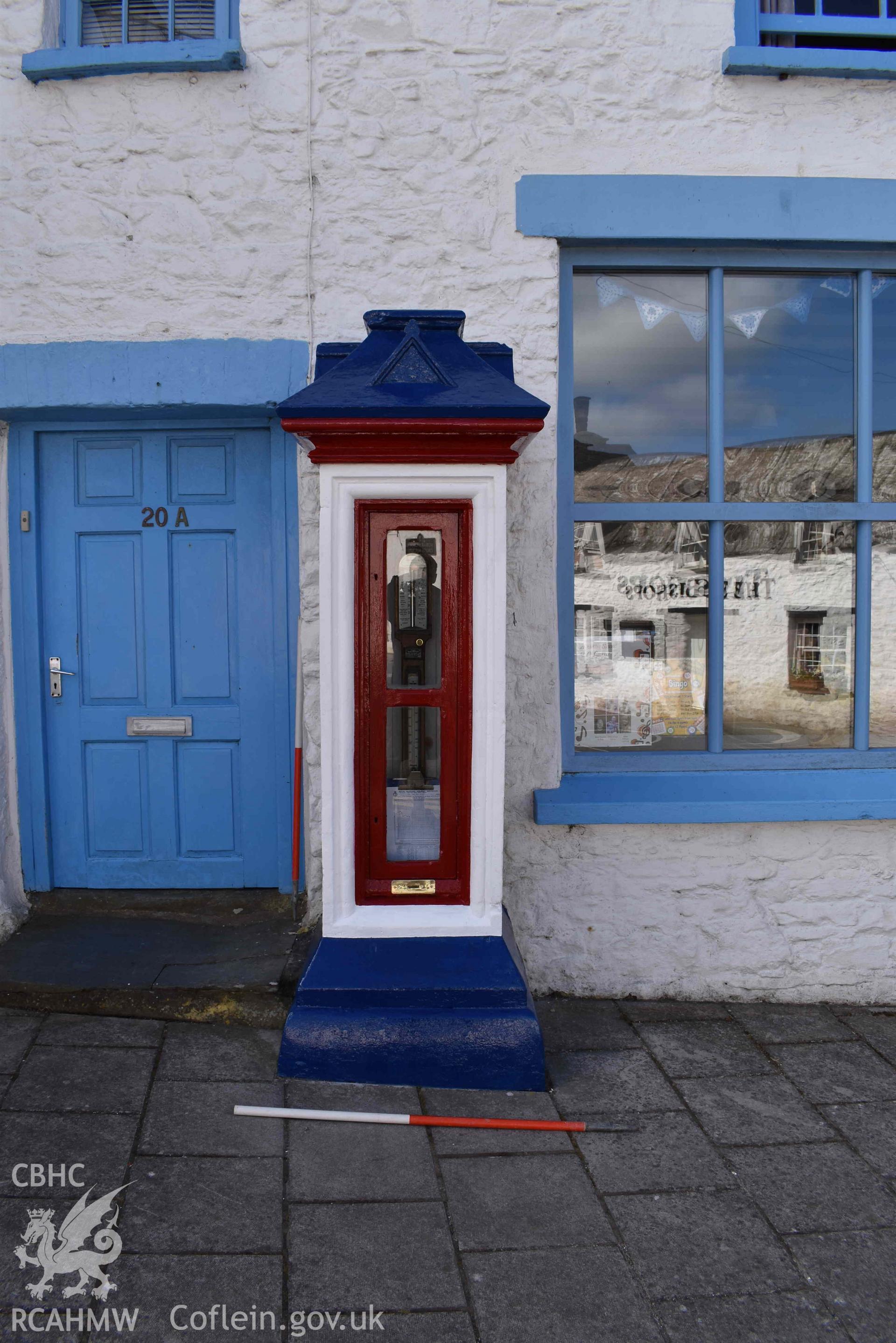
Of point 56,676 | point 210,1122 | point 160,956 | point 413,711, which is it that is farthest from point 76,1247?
point 56,676

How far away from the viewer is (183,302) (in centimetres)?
381

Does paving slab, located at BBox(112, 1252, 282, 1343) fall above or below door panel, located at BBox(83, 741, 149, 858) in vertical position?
below

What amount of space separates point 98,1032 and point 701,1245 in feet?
7.29

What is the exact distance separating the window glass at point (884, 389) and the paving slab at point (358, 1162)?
10.8 feet

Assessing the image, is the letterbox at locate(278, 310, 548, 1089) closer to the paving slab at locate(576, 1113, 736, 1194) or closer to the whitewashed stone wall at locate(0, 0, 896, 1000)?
the paving slab at locate(576, 1113, 736, 1194)

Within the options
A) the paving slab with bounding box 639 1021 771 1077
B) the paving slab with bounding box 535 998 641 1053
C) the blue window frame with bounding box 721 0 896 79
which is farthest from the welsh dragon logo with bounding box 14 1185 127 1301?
the blue window frame with bounding box 721 0 896 79

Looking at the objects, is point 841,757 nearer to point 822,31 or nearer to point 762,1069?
point 762,1069

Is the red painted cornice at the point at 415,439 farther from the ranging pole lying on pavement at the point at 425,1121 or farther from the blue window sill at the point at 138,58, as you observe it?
the ranging pole lying on pavement at the point at 425,1121

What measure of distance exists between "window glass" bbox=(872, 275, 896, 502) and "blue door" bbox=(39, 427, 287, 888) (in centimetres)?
273

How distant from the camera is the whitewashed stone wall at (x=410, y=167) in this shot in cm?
375

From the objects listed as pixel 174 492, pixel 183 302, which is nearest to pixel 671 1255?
pixel 174 492

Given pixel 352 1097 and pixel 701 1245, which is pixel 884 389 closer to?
pixel 701 1245

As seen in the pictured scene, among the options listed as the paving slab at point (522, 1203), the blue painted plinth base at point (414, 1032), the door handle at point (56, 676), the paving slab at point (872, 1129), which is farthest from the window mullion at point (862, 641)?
the door handle at point (56, 676)

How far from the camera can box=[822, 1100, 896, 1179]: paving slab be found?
2.80 metres
